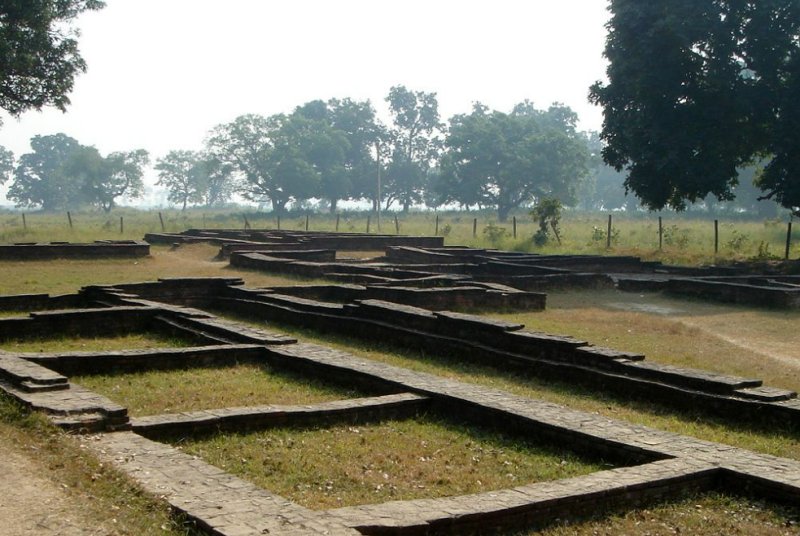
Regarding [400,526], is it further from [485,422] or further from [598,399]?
[598,399]

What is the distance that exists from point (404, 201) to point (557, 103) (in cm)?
2217

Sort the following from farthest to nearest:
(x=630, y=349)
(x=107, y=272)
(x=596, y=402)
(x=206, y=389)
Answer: (x=107, y=272)
(x=630, y=349)
(x=206, y=389)
(x=596, y=402)

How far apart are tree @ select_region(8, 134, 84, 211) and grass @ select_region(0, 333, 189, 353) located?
7971 centimetres

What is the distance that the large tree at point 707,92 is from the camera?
76.2 ft

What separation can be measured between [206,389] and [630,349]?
16.0ft

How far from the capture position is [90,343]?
10.5 metres

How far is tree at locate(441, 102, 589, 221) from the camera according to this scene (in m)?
57.3

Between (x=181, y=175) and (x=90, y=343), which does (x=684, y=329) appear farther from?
(x=181, y=175)

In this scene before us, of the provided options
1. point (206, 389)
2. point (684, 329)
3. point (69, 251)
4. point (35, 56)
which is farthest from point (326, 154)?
point (206, 389)

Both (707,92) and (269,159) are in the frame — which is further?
(269,159)

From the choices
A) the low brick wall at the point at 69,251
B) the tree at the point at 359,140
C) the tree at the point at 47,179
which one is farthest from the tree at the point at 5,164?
the low brick wall at the point at 69,251

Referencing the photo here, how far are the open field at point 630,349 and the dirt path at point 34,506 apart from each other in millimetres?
96

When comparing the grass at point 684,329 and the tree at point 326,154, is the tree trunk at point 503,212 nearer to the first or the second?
the tree at point 326,154

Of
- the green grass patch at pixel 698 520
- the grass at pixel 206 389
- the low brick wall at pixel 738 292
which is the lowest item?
the green grass patch at pixel 698 520
